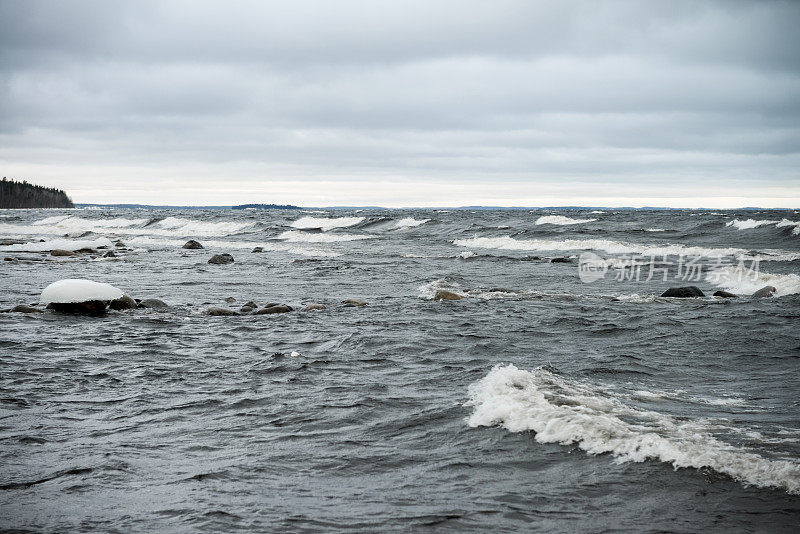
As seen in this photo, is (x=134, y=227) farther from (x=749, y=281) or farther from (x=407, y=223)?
(x=749, y=281)

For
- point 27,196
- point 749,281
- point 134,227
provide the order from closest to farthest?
point 749,281
point 134,227
point 27,196

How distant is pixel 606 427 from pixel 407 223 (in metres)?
47.3

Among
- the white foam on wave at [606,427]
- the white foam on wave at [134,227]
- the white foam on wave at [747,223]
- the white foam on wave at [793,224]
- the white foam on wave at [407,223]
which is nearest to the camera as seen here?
the white foam on wave at [606,427]

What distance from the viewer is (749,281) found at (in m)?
16.4

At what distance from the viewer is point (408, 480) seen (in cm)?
423

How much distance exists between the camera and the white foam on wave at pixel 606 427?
14.1ft

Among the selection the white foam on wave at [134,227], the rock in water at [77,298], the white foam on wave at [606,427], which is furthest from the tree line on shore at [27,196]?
the white foam on wave at [606,427]

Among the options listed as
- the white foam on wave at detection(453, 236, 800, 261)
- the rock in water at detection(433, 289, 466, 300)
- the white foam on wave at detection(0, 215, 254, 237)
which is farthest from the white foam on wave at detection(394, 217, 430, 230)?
the rock in water at detection(433, 289, 466, 300)

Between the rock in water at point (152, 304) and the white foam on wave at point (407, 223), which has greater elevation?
the white foam on wave at point (407, 223)

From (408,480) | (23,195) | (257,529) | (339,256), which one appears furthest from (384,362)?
(23,195)

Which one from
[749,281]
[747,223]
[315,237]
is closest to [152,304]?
[749,281]

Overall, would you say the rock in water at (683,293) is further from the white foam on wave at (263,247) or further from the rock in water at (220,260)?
the white foam on wave at (263,247)

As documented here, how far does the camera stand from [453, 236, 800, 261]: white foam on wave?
24484mm

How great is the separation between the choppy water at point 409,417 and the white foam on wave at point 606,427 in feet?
0.07
